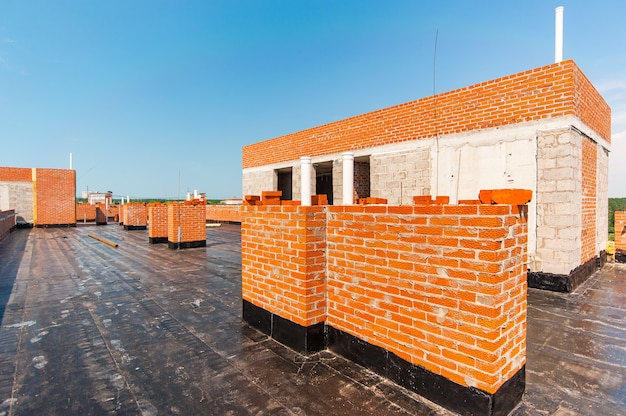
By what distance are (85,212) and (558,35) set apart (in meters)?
35.6

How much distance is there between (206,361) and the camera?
10.2ft

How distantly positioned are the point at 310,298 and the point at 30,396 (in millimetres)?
2419

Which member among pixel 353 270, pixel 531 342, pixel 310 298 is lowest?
pixel 531 342

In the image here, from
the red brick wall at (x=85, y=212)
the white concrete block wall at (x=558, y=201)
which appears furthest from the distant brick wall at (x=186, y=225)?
the red brick wall at (x=85, y=212)

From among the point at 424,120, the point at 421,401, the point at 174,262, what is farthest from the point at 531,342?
the point at 174,262

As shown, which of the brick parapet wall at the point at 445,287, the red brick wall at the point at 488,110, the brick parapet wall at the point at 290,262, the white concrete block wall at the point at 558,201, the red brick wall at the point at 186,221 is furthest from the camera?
the red brick wall at the point at 186,221

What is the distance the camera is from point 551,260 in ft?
19.9

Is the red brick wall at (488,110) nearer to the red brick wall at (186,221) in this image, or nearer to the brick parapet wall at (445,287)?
the brick parapet wall at (445,287)

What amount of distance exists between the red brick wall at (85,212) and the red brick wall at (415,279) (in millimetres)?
33413

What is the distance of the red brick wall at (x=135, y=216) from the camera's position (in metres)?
18.6

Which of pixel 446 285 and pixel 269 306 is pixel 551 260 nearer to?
pixel 446 285

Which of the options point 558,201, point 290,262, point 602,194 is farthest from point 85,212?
point 602,194

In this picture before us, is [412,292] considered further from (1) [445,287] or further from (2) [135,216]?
(2) [135,216]

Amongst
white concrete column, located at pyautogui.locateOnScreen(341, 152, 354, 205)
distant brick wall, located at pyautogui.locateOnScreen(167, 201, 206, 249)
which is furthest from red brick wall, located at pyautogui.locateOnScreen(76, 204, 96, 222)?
white concrete column, located at pyautogui.locateOnScreen(341, 152, 354, 205)
